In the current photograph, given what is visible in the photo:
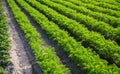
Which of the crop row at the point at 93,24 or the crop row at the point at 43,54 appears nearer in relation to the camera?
the crop row at the point at 43,54

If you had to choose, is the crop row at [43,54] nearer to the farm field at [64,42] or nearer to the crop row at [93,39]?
the farm field at [64,42]

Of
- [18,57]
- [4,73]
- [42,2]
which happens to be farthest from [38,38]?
[42,2]

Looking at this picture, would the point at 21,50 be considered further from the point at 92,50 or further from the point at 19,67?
the point at 92,50

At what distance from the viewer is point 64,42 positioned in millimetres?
15320

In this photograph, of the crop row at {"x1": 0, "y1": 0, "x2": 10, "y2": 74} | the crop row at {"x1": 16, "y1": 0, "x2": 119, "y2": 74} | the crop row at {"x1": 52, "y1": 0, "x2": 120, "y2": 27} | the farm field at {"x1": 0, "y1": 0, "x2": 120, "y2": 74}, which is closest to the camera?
the crop row at {"x1": 16, "y1": 0, "x2": 119, "y2": 74}

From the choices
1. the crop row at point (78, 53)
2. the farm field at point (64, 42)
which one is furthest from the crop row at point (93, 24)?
the crop row at point (78, 53)

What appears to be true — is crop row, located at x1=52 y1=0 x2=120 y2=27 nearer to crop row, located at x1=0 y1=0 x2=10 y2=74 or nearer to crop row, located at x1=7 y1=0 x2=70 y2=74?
crop row, located at x1=7 y1=0 x2=70 y2=74

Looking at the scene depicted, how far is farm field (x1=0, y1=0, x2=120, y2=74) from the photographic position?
1291 cm

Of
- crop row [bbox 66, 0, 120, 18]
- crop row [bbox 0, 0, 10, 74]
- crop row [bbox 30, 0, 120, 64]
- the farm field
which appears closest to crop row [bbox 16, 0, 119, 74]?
the farm field

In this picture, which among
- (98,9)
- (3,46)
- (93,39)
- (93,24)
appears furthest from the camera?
(98,9)

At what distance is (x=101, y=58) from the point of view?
13.7 metres

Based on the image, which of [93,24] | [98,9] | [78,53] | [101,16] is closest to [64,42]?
[78,53]

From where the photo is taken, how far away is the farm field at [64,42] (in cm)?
1291

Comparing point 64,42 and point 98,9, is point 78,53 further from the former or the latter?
point 98,9
